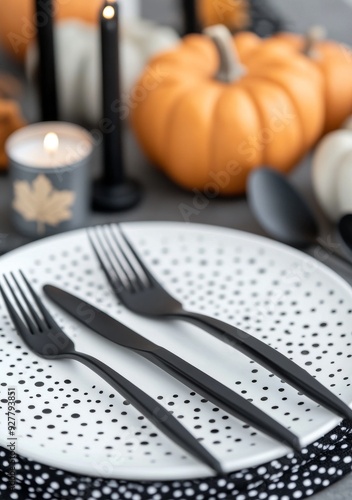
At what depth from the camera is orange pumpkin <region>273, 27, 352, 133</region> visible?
1127 millimetres

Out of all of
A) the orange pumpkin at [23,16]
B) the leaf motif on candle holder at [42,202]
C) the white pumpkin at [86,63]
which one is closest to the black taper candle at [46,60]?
the white pumpkin at [86,63]

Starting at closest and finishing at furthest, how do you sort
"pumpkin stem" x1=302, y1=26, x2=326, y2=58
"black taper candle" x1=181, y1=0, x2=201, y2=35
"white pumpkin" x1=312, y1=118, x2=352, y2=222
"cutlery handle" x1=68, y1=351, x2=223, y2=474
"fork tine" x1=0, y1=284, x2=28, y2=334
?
"cutlery handle" x1=68, y1=351, x2=223, y2=474, "fork tine" x1=0, y1=284, x2=28, y2=334, "white pumpkin" x1=312, y1=118, x2=352, y2=222, "pumpkin stem" x1=302, y1=26, x2=326, y2=58, "black taper candle" x1=181, y1=0, x2=201, y2=35

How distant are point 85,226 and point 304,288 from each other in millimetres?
283

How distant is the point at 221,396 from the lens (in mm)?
669

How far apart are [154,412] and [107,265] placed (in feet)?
0.90

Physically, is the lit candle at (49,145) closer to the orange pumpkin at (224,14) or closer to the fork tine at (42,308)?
the fork tine at (42,308)

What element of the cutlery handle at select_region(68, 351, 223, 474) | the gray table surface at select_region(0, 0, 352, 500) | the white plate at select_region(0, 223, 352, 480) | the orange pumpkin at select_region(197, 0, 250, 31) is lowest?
the gray table surface at select_region(0, 0, 352, 500)

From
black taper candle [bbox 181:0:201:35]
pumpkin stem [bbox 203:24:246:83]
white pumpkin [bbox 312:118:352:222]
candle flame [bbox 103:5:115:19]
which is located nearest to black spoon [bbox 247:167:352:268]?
white pumpkin [bbox 312:118:352:222]

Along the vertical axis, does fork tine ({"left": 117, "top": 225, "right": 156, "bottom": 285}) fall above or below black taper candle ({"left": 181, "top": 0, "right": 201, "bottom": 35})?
below

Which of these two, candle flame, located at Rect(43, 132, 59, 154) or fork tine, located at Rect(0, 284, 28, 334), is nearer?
fork tine, located at Rect(0, 284, 28, 334)

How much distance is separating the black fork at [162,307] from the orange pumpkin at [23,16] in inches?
22.0

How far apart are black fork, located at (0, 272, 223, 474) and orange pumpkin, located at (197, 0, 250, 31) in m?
0.73

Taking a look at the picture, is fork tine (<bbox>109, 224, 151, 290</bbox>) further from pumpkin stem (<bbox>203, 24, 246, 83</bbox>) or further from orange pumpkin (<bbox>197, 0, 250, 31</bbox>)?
orange pumpkin (<bbox>197, 0, 250, 31</bbox>)

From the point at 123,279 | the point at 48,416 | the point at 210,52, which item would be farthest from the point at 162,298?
the point at 210,52
